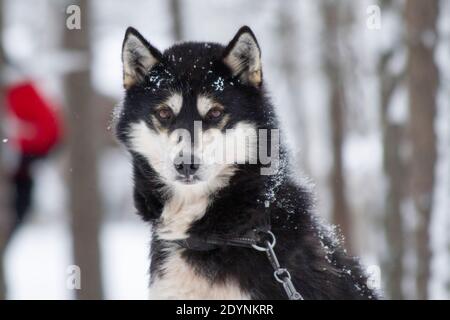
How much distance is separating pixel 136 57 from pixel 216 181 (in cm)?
89

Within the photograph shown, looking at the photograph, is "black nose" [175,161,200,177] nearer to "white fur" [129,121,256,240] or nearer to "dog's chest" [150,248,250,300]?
"white fur" [129,121,256,240]

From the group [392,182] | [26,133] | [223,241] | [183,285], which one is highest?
[26,133]

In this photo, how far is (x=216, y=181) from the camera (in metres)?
4.00

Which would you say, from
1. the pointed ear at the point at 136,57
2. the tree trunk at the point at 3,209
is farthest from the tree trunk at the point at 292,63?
the pointed ear at the point at 136,57

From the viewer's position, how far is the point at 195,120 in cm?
398

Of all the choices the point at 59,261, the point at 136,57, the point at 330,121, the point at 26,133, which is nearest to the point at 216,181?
the point at 136,57

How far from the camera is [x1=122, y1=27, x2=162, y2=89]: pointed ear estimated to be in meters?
4.07

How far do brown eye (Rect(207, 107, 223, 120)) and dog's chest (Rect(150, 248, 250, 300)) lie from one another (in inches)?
30.6

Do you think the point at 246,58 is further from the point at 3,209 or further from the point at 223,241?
the point at 3,209

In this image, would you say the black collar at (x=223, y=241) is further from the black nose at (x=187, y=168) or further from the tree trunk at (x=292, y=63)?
the tree trunk at (x=292, y=63)

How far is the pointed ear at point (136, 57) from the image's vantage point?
13.4ft

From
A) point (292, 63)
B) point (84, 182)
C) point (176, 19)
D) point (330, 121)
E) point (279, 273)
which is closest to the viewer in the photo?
point (279, 273)

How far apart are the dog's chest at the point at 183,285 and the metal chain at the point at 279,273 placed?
0.20 metres
